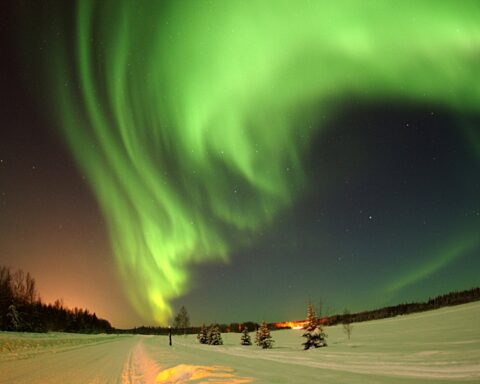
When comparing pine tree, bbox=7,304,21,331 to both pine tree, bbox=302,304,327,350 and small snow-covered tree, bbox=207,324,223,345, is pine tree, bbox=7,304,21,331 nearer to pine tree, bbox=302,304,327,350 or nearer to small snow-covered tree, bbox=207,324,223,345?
small snow-covered tree, bbox=207,324,223,345

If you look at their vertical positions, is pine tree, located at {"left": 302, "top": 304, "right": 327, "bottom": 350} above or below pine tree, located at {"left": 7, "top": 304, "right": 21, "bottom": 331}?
below

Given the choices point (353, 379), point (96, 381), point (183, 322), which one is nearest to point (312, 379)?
point (353, 379)

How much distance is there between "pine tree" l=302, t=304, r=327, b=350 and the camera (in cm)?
3297

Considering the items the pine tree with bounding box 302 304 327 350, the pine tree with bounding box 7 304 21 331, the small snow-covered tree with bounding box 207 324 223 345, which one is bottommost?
the small snow-covered tree with bounding box 207 324 223 345

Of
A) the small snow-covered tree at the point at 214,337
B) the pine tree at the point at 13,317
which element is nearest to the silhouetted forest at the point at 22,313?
the pine tree at the point at 13,317

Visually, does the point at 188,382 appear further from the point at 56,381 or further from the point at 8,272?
the point at 8,272

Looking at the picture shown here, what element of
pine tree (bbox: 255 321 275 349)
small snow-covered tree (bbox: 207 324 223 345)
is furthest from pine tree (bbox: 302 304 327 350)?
small snow-covered tree (bbox: 207 324 223 345)

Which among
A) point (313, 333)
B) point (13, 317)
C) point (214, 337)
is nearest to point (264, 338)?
point (313, 333)

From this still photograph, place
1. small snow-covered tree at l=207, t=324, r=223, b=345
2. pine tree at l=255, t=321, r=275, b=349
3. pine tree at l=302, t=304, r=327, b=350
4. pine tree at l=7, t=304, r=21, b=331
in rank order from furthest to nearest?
small snow-covered tree at l=207, t=324, r=223, b=345 → pine tree at l=7, t=304, r=21, b=331 → pine tree at l=255, t=321, r=275, b=349 → pine tree at l=302, t=304, r=327, b=350

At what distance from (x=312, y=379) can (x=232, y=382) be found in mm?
2085

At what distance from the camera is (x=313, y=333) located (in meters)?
33.3

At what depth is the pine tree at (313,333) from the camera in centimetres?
3297

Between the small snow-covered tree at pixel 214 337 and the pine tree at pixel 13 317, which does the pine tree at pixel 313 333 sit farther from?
the pine tree at pixel 13 317

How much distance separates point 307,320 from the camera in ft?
113
